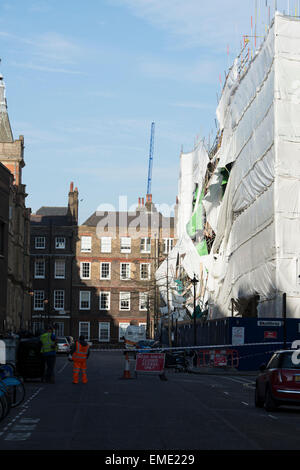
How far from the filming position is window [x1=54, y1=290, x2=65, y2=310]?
97.7 m

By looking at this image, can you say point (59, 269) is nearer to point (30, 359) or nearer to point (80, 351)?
point (30, 359)

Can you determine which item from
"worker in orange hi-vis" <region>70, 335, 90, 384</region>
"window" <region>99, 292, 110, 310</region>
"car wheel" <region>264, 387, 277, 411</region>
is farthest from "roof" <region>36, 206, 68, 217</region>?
"car wheel" <region>264, 387, 277, 411</region>

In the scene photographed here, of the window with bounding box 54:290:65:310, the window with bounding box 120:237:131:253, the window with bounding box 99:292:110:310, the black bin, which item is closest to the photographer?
the black bin

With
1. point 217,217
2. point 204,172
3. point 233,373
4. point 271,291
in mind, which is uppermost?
point 204,172

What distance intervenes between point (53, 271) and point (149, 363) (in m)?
66.0

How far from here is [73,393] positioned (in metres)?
24.2

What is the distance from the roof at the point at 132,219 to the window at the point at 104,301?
8843mm

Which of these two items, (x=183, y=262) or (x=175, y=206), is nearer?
(x=183, y=262)

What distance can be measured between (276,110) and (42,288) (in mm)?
58395

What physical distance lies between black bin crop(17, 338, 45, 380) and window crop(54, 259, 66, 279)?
228 ft

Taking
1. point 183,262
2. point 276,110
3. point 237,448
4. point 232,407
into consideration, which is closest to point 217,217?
point 183,262

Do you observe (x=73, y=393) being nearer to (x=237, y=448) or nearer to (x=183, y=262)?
(x=237, y=448)

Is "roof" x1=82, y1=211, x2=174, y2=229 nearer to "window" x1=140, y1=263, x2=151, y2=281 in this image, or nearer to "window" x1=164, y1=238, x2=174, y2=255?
"window" x1=164, y1=238, x2=174, y2=255

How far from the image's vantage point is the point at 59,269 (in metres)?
98.8
